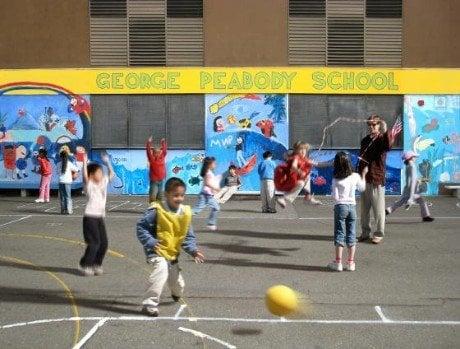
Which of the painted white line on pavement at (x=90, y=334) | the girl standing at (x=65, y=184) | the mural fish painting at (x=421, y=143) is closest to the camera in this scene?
the painted white line on pavement at (x=90, y=334)

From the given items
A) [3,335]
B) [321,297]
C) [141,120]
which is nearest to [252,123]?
[141,120]

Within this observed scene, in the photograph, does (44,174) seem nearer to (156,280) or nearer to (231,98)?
(231,98)

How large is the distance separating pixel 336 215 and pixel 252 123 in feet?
43.3

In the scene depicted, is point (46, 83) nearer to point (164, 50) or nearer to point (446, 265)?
point (164, 50)

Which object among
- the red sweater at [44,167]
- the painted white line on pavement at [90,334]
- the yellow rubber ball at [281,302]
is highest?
the red sweater at [44,167]

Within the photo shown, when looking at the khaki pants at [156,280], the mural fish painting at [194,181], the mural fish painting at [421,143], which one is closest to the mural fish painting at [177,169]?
the mural fish painting at [194,181]

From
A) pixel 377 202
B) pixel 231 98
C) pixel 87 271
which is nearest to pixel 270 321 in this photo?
pixel 87 271

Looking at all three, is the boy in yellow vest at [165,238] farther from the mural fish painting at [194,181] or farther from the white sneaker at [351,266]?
the mural fish painting at [194,181]

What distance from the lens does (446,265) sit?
934 centimetres

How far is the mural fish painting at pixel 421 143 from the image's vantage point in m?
21.9

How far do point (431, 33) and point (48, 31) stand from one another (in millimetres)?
14385

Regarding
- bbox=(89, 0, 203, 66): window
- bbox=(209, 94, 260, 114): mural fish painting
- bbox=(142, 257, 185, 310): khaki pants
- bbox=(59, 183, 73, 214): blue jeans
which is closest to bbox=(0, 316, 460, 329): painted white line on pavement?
bbox=(142, 257, 185, 310): khaki pants

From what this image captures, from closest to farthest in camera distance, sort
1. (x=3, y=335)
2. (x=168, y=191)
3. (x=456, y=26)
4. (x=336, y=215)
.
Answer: (x=3, y=335)
(x=168, y=191)
(x=336, y=215)
(x=456, y=26)

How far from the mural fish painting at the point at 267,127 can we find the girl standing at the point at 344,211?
503 inches
